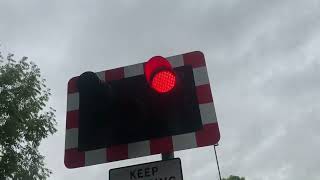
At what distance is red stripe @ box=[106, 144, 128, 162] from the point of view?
2.83 meters

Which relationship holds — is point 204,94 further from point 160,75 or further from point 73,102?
point 73,102

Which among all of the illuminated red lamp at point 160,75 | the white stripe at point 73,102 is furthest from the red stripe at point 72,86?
the illuminated red lamp at point 160,75

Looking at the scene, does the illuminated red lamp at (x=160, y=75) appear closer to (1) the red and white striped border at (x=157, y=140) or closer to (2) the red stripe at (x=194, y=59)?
(1) the red and white striped border at (x=157, y=140)

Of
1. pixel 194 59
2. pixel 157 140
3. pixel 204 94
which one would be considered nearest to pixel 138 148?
pixel 157 140

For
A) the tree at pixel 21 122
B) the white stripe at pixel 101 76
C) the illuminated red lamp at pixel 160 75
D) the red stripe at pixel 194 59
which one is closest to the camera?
the illuminated red lamp at pixel 160 75

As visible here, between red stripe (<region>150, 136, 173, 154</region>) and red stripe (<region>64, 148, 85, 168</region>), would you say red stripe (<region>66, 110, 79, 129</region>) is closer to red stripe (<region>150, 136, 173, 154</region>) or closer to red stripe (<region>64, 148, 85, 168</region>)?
red stripe (<region>64, 148, 85, 168</region>)

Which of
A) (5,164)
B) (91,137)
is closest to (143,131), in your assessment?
(91,137)

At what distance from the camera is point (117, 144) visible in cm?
282

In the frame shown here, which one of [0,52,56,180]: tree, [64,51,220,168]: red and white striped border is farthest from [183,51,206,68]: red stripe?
[0,52,56,180]: tree

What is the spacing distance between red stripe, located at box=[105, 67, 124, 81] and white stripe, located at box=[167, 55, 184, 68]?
402 millimetres

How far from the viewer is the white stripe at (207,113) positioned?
2830 mm

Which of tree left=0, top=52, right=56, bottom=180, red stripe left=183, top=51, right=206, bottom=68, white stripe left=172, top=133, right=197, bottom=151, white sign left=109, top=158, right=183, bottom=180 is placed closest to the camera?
white sign left=109, top=158, right=183, bottom=180

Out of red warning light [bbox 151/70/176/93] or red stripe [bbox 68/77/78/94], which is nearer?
red warning light [bbox 151/70/176/93]

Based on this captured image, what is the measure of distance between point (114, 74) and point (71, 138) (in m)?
0.61
